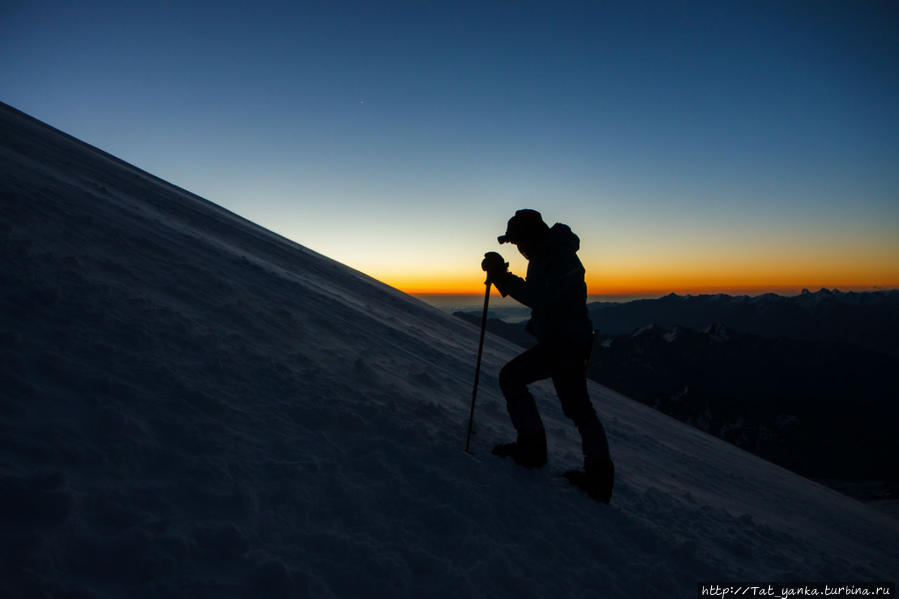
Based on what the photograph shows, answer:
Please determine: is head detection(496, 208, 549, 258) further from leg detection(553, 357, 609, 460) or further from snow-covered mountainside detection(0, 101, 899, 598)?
snow-covered mountainside detection(0, 101, 899, 598)

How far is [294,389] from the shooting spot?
468cm

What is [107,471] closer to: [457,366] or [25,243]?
[25,243]

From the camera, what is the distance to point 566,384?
4.38 m

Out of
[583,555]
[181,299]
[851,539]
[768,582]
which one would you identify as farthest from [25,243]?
[851,539]

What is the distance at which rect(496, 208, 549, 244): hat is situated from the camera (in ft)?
14.7

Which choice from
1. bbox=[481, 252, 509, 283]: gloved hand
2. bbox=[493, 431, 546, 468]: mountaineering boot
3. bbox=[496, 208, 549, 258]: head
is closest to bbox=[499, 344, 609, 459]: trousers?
bbox=[493, 431, 546, 468]: mountaineering boot

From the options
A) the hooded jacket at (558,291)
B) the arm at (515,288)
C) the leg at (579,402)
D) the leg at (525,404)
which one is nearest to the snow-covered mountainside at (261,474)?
the leg at (525,404)

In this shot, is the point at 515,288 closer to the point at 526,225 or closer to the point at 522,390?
the point at 526,225

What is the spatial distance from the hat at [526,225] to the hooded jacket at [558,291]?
0.34 feet

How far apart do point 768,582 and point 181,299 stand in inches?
270

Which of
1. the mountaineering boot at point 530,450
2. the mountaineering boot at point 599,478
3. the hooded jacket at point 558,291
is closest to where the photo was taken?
the hooded jacket at point 558,291

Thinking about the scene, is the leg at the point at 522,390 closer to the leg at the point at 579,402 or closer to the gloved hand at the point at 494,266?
the leg at the point at 579,402

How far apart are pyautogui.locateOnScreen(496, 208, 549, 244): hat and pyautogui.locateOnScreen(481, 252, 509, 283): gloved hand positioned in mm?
365

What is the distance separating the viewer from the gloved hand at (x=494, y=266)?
4.77 m
